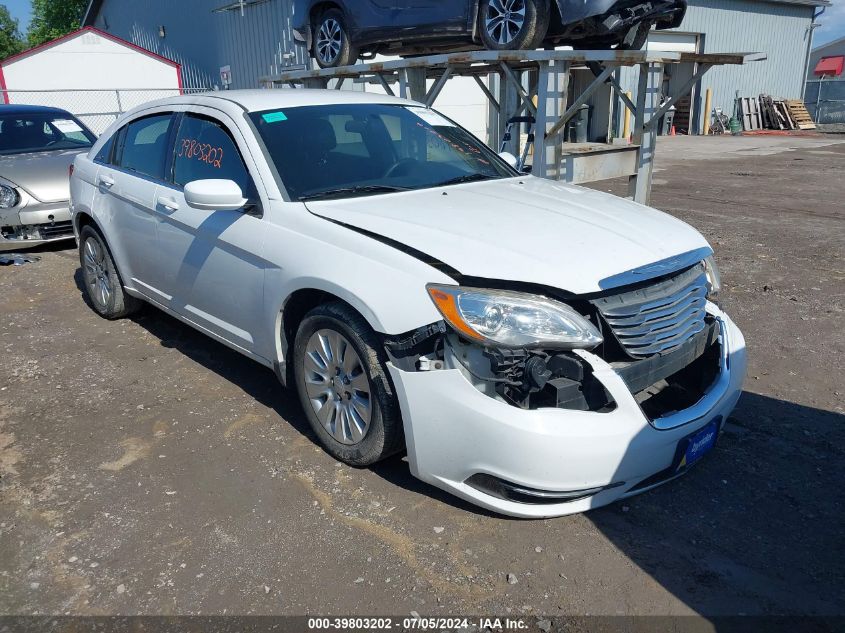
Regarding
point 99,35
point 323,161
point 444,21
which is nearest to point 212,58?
point 99,35

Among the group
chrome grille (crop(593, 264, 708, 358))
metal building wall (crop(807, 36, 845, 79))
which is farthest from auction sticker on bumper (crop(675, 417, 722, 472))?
metal building wall (crop(807, 36, 845, 79))

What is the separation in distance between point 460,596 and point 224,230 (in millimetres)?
2226

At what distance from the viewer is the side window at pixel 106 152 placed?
17.2 feet

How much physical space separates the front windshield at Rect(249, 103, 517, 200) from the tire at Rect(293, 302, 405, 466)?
0.73m

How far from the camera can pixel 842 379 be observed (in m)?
4.35

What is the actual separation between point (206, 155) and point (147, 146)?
0.88 m

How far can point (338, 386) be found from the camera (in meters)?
3.32

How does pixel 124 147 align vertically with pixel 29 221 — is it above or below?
above

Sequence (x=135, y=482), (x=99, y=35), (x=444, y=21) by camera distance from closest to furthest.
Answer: (x=135, y=482) < (x=444, y=21) < (x=99, y=35)

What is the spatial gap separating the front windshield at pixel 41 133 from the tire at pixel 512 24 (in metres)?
4.95

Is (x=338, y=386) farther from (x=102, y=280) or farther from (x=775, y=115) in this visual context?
(x=775, y=115)

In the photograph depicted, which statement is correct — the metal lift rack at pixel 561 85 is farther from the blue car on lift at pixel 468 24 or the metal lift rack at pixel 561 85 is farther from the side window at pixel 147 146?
the side window at pixel 147 146

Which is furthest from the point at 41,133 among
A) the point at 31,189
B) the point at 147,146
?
the point at 147,146

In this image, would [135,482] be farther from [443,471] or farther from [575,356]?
[575,356]
